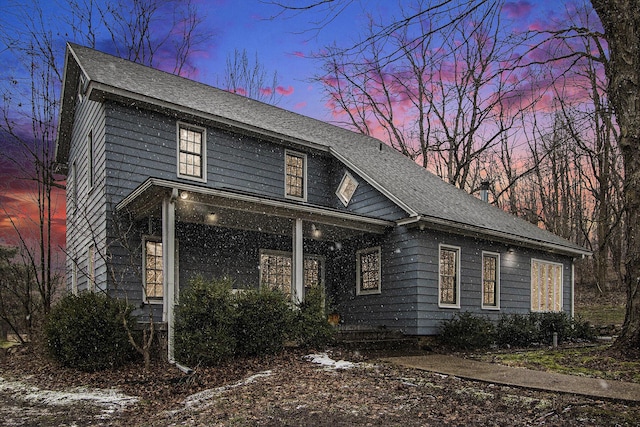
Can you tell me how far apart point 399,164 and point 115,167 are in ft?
32.5

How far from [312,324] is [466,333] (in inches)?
168

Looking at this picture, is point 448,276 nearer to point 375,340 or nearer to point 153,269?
point 375,340

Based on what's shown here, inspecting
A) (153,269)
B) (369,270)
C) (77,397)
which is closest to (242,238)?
(153,269)

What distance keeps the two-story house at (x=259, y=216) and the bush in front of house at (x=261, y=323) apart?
3.40 feet

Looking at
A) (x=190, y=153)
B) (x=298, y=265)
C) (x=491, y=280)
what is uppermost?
(x=190, y=153)

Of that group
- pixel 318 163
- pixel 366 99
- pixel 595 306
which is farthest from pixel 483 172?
pixel 318 163

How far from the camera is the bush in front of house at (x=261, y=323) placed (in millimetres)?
8977

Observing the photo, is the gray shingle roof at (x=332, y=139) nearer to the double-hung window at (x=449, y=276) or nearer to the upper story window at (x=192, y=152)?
the upper story window at (x=192, y=152)

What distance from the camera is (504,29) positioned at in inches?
315

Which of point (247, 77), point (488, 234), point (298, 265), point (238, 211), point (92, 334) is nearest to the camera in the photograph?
point (92, 334)

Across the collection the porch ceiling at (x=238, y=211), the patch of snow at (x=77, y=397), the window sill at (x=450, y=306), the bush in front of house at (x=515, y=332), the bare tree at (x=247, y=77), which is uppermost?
the bare tree at (x=247, y=77)

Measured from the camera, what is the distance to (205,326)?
28.2ft

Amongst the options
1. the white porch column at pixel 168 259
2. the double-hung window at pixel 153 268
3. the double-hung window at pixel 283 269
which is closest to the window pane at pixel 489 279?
the double-hung window at pixel 283 269

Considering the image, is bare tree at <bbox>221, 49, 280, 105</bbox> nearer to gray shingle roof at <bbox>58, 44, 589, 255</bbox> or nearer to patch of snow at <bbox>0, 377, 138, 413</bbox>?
gray shingle roof at <bbox>58, 44, 589, 255</bbox>
